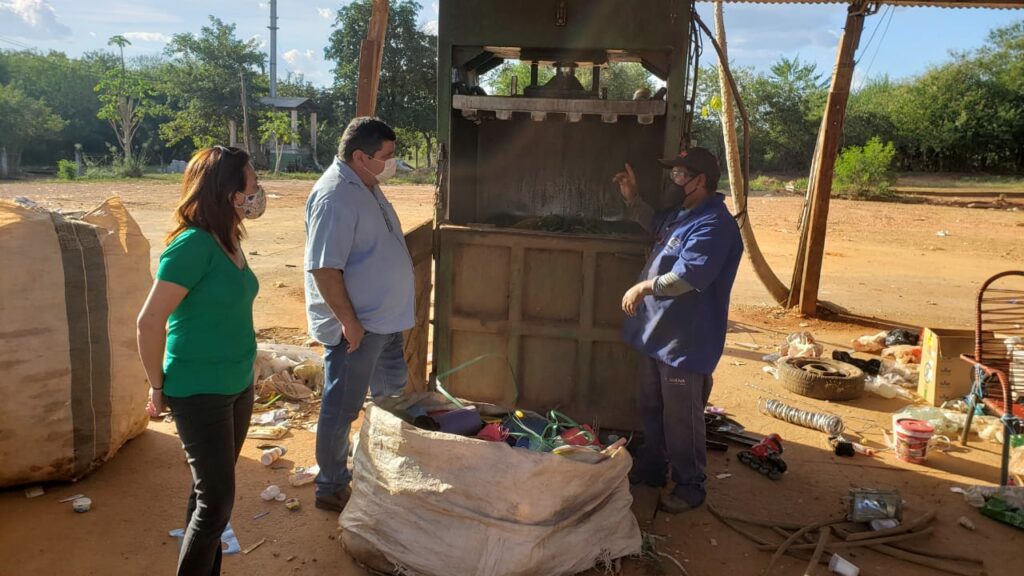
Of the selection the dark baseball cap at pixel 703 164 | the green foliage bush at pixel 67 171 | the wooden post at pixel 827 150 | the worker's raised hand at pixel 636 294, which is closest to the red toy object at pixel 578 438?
the worker's raised hand at pixel 636 294

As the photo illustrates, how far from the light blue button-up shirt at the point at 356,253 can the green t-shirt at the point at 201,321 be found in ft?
2.11

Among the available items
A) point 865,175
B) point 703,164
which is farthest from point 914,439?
point 865,175

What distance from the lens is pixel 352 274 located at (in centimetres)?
331

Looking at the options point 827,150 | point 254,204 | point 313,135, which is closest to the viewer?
point 254,204

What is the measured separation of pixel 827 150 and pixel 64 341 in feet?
23.5

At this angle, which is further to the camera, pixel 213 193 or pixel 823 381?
pixel 823 381

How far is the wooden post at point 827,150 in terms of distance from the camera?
739 centimetres

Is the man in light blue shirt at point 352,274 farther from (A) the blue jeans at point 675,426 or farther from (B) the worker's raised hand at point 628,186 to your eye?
→ (B) the worker's raised hand at point 628,186

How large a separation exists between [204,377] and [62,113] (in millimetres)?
41700

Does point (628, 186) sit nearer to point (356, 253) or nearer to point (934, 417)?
point (356, 253)

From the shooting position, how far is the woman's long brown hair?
8.30ft

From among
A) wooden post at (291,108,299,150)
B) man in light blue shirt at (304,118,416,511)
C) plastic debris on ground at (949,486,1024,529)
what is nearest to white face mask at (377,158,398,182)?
man in light blue shirt at (304,118,416,511)

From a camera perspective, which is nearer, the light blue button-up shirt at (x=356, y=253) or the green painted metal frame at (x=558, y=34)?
the light blue button-up shirt at (x=356, y=253)

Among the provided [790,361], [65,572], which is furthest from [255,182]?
[790,361]
